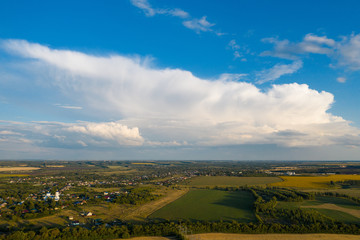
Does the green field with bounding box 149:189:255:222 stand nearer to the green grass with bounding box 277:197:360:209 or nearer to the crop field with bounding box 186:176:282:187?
the green grass with bounding box 277:197:360:209

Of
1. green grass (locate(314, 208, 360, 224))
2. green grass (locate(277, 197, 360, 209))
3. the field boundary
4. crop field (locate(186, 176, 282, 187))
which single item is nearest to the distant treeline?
green grass (locate(314, 208, 360, 224))

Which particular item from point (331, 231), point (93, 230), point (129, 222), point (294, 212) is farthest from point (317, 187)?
point (93, 230)

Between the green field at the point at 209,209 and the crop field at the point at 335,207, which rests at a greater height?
the crop field at the point at 335,207

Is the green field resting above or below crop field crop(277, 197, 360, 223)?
below

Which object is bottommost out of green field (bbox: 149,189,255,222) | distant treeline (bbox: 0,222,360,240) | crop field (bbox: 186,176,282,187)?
crop field (bbox: 186,176,282,187)

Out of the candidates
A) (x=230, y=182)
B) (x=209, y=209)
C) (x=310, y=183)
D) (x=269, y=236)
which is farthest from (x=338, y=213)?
(x=230, y=182)

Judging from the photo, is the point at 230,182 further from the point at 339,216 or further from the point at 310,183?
the point at 339,216

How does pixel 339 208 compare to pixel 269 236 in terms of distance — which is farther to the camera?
pixel 339 208

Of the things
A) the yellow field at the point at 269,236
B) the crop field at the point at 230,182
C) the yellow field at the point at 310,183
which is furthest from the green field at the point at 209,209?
the yellow field at the point at 310,183

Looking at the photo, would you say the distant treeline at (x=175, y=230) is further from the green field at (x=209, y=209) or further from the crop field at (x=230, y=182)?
the crop field at (x=230, y=182)

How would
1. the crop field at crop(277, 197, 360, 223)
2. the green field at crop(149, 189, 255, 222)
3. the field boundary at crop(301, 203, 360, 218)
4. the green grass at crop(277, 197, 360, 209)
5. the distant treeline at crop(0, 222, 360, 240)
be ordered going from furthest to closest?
the green grass at crop(277, 197, 360, 209), the field boundary at crop(301, 203, 360, 218), the green field at crop(149, 189, 255, 222), the crop field at crop(277, 197, 360, 223), the distant treeline at crop(0, 222, 360, 240)
